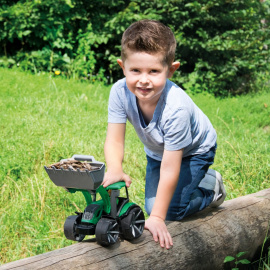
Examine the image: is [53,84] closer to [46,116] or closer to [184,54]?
[46,116]

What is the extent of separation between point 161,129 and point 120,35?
634 cm

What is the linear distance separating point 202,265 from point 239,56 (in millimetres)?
7526

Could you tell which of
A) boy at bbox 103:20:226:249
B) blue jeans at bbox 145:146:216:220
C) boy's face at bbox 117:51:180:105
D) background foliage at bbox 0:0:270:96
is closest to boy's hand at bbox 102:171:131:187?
boy at bbox 103:20:226:249

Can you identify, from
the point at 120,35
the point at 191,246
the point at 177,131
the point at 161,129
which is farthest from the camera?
the point at 120,35

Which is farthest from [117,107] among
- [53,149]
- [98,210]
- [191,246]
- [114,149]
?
[53,149]

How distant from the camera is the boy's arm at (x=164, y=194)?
250 cm

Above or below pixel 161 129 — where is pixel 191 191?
below

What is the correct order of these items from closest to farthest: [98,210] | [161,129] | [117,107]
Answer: [98,210] < [161,129] < [117,107]

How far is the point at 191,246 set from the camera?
2.54 m

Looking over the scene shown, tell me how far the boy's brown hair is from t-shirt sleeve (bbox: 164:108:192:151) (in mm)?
307

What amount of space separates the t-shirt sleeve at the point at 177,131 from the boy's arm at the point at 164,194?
0.14 ft

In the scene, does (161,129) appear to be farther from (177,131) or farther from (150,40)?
(150,40)

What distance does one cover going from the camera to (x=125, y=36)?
8.64 ft

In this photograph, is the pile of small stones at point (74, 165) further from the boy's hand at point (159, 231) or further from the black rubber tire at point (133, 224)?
the boy's hand at point (159, 231)
